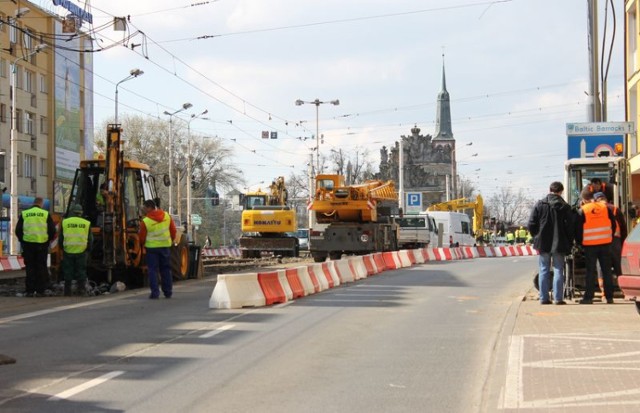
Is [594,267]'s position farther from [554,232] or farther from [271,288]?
[271,288]

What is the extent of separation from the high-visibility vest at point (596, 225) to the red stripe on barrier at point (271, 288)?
4975 mm

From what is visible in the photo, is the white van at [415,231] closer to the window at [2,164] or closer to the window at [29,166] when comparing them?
the window at [2,164]

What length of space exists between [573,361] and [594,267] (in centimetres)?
602

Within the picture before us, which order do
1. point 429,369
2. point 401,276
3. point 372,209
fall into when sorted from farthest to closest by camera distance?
point 372,209 → point 401,276 → point 429,369

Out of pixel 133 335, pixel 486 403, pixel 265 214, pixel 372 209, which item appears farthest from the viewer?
pixel 265 214

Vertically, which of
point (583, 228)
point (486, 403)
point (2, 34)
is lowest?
point (486, 403)

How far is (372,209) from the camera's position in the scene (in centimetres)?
3656

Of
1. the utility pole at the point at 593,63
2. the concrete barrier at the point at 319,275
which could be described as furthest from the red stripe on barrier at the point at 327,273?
the utility pole at the point at 593,63

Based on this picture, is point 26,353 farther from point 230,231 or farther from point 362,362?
point 230,231

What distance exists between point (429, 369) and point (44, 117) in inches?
2188

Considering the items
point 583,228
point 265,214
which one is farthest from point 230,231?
point 583,228

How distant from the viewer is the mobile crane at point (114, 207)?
19763 millimetres

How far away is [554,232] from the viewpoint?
14773 mm

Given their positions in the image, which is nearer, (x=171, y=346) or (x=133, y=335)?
(x=171, y=346)
